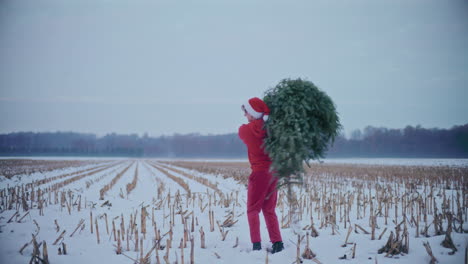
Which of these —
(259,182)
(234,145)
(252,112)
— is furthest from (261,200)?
(234,145)

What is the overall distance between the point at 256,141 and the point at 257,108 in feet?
1.67

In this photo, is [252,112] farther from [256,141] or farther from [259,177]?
[259,177]

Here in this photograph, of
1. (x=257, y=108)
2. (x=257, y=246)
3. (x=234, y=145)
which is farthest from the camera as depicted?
(x=234, y=145)

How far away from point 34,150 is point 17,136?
17342 mm

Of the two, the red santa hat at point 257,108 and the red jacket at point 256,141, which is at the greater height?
the red santa hat at point 257,108

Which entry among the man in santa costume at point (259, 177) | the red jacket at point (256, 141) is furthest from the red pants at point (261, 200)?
the red jacket at point (256, 141)

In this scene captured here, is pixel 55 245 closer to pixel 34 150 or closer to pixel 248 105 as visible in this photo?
pixel 248 105

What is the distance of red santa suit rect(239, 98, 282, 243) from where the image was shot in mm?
4090

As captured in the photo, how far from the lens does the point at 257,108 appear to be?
4051mm

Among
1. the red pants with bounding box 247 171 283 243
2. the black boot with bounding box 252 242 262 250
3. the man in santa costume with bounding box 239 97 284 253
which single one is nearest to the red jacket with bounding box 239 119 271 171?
the man in santa costume with bounding box 239 97 284 253

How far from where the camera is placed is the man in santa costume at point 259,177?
4078 mm

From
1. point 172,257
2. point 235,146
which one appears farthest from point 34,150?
point 172,257

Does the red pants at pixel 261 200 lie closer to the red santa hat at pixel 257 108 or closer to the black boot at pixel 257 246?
the black boot at pixel 257 246

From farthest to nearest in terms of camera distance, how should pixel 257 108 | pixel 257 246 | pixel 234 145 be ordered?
pixel 234 145, pixel 257 246, pixel 257 108
